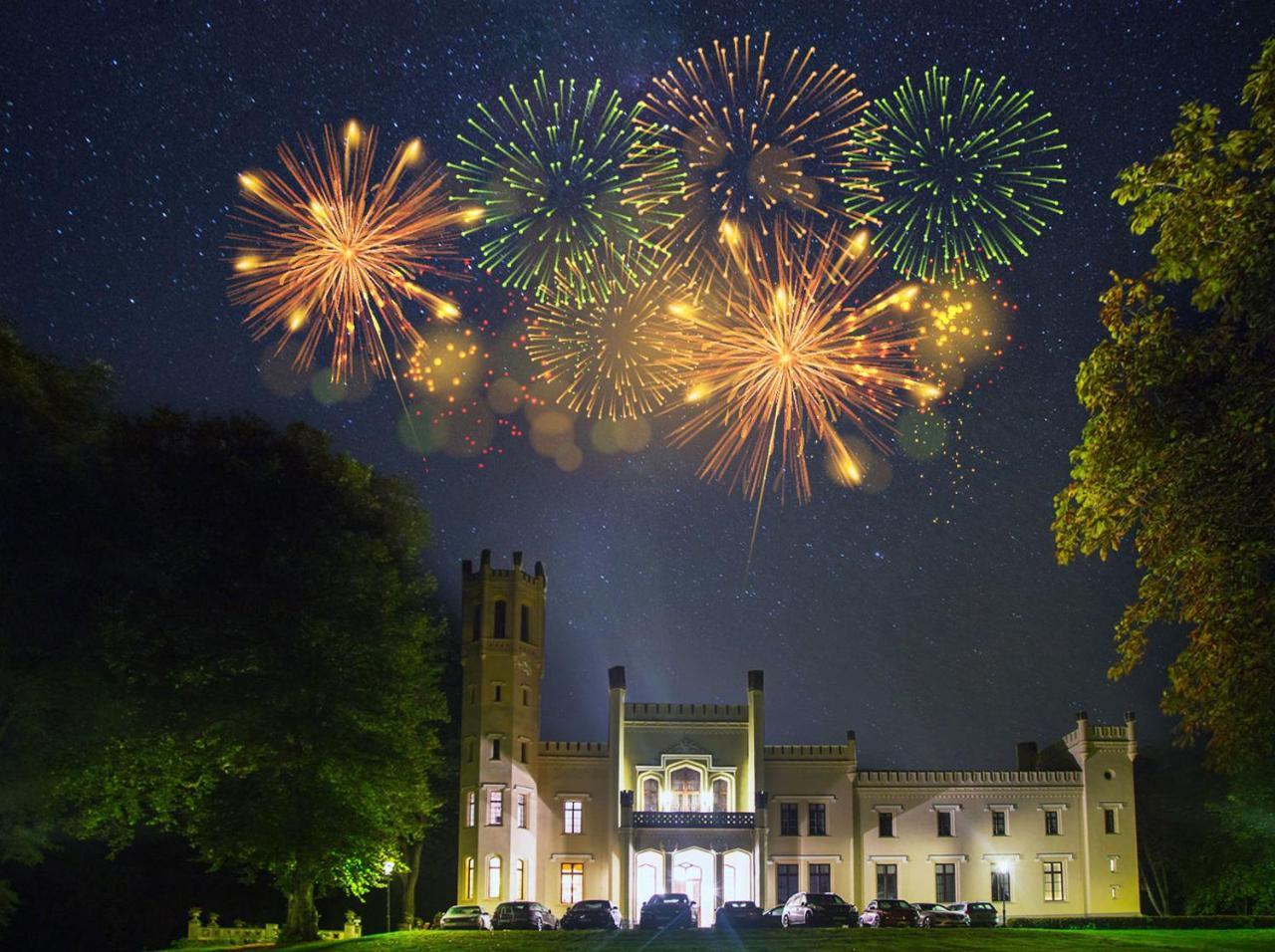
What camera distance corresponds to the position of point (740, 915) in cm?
4203

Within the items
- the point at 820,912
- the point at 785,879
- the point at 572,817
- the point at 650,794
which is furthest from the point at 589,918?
the point at 785,879

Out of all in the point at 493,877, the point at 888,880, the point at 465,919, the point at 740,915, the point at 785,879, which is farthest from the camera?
the point at 888,880

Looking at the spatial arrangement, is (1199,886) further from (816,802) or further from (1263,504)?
(1263,504)

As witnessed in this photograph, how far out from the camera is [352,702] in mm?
34594

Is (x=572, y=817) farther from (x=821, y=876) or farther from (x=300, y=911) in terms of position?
(x=300, y=911)

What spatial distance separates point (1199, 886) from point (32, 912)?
44.5 m

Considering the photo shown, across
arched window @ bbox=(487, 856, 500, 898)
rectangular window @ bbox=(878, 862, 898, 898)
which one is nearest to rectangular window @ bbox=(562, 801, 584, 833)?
arched window @ bbox=(487, 856, 500, 898)

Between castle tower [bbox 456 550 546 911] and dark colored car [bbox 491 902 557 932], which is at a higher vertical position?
castle tower [bbox 456 550 546 911]

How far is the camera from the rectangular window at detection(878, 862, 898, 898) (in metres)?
57.5

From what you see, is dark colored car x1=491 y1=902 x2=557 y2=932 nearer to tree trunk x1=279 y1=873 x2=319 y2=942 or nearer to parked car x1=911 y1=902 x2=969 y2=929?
tree trunk x1=279 y1=873 x2=319 y2=942

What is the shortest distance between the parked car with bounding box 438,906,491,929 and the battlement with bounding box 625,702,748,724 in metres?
14.8

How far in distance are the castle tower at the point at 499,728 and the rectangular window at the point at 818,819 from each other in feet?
38.1

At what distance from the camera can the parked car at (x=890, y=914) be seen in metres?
44.2

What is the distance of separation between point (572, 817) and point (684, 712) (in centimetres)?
644
